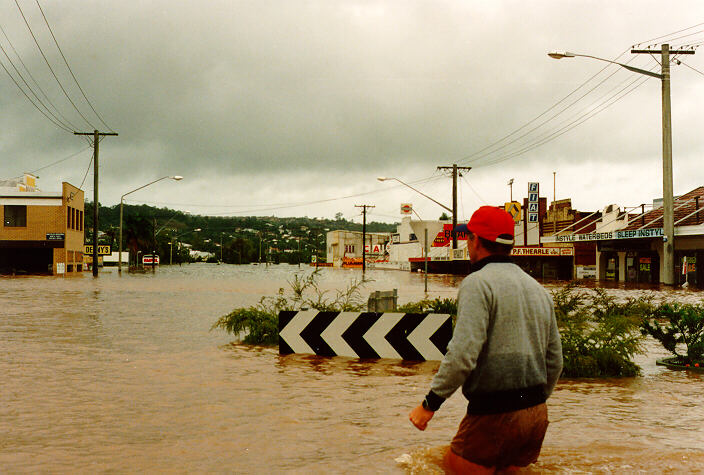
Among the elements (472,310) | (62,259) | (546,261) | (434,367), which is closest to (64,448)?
(472,310)

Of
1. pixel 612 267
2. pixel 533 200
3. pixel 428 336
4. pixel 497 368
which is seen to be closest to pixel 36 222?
pixel 533 200

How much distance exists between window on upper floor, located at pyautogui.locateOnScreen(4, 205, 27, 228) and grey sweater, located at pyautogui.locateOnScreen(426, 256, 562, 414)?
68.6 meters

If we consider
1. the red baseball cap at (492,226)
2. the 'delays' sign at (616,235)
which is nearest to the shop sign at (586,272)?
the 'delays' sign at (616,235)

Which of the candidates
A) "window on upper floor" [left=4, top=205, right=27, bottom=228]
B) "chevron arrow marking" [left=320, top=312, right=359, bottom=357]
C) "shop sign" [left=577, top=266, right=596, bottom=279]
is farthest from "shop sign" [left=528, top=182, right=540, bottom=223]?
"chevron arrow marking" [left=320, top=312, right=359, bottom=357]

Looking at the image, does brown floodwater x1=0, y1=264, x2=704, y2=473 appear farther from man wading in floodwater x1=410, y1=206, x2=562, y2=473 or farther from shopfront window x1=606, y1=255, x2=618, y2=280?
shopfront window x1=606, y1=255, x2=618, y2=280

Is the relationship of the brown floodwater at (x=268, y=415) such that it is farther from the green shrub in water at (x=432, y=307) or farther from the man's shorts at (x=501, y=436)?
the green shrub in water at (x=432, y=307)

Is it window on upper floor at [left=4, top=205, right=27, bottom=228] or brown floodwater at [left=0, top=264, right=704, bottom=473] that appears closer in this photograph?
brown floodwater at [left=0, top=264, right=704, bottom=473]

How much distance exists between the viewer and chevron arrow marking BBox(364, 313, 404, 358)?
10195 mm

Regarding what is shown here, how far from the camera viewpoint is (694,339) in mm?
9984

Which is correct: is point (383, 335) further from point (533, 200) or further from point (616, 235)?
point (533, 200)

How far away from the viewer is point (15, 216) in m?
64.7

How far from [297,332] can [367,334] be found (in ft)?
4.03

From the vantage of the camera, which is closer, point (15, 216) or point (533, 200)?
point (533, 200)

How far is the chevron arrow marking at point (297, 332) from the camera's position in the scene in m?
10.9
